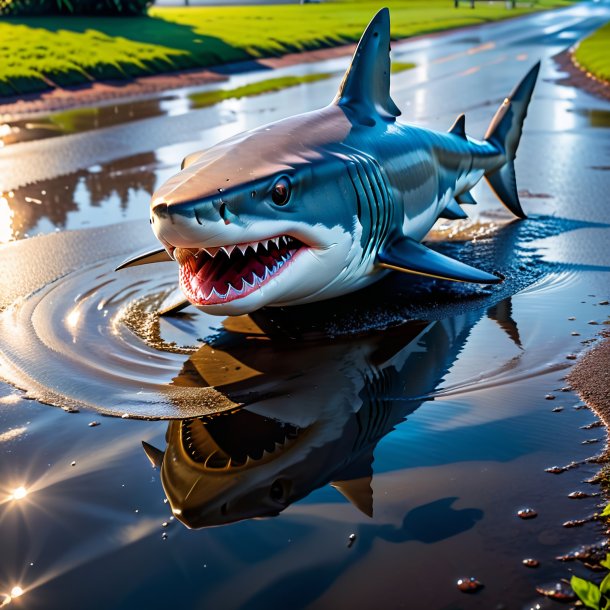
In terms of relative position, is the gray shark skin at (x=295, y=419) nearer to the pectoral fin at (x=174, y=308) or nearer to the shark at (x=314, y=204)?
the shark at (x=314, y=204)

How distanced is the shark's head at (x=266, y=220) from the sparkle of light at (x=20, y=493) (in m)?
1.22

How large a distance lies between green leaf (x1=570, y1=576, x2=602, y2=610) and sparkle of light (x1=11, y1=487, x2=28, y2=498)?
214 cm

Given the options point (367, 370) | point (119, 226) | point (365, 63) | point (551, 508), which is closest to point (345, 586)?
point (551, 508)

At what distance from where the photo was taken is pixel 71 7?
32031mm

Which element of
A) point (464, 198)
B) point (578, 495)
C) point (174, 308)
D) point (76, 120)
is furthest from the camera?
point (76, 120)

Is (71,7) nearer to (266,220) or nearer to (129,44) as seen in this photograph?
(129,44)

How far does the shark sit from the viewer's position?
12.9 feet

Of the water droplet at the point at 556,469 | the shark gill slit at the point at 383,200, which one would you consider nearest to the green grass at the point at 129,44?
the shark gill slit at the point at 383,200

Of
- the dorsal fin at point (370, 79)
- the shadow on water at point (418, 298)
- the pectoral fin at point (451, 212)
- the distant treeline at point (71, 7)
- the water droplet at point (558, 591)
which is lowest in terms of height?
the shadow on water at point (418, 298)

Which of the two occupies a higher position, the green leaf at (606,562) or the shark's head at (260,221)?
the shark's head at (260,221)

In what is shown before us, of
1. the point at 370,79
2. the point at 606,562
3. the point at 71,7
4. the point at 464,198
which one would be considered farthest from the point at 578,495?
the point at 71,7

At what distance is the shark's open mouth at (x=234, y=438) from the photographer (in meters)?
3.50

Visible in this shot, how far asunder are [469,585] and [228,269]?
211 cm

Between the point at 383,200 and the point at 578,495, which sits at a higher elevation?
the point at 383,200
